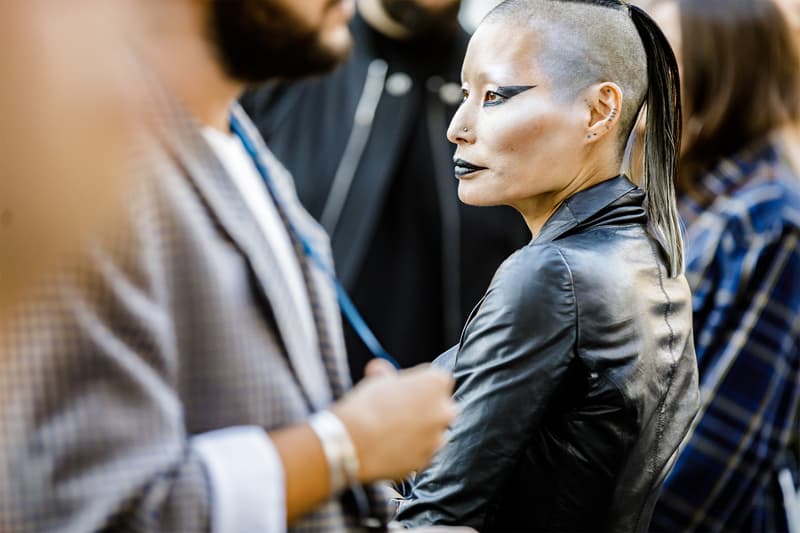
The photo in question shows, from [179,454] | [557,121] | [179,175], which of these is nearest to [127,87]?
[179,175]

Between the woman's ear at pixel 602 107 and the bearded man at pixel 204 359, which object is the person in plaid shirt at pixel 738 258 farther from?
the bearded man at pixel 204 359

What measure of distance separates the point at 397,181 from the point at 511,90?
1.74 metres

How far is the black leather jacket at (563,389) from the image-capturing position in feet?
5.23

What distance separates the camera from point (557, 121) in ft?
5.66

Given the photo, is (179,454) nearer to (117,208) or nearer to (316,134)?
(117,208)

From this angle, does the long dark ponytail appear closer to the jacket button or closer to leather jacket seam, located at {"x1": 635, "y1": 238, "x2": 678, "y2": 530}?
leather jacket seam, located at {"x1": 635, "y1": 238, "x2": 678, "y2": 530}

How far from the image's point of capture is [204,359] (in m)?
1.25

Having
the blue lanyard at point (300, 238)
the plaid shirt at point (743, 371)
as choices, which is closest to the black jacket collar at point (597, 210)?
the blue lanyard at point (300, 238)

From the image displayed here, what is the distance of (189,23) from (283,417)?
0.47 metres

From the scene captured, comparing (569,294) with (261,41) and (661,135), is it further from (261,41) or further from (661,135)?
(261,41)

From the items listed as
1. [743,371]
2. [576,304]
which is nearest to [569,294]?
[576,304]

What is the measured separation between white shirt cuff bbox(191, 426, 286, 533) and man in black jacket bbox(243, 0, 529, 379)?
6.53 ft

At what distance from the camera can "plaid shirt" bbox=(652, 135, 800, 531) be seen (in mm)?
2943

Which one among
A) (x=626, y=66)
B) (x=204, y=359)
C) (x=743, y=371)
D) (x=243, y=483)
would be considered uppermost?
(x=626, y=66)
